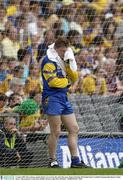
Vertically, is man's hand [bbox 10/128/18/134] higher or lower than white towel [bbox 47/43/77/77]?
lower

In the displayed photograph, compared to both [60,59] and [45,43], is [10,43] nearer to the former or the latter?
[45,43]

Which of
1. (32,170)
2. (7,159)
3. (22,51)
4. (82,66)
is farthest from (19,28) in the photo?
(32,170)

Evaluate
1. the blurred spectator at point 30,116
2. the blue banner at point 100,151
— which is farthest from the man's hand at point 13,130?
the blue banner at point 100,151

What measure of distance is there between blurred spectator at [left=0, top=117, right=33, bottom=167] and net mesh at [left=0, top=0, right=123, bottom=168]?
15 mm

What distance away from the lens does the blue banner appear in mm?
11336

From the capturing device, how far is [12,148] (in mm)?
10719

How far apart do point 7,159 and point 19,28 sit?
3.10 metres

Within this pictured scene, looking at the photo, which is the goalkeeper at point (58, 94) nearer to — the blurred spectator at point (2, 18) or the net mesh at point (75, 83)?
the net mesh at point (75, 83)

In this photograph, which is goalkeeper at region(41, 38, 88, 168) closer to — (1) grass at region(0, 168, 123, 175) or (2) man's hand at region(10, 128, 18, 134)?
(1) grass at region(0, 168, 123, 175)

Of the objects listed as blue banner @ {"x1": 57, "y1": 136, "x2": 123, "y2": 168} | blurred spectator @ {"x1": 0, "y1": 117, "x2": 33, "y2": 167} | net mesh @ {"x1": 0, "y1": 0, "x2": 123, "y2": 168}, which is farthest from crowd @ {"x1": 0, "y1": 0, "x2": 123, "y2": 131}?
blue banner @ {"x1": 57, "y1": 136, "x2": 123, "y2": 168}

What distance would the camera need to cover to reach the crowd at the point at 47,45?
12.0 metres

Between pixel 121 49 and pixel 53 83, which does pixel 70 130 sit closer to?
pixel 53 83

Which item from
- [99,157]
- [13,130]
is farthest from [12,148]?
[99,157]

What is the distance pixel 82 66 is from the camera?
13391 millimetres
